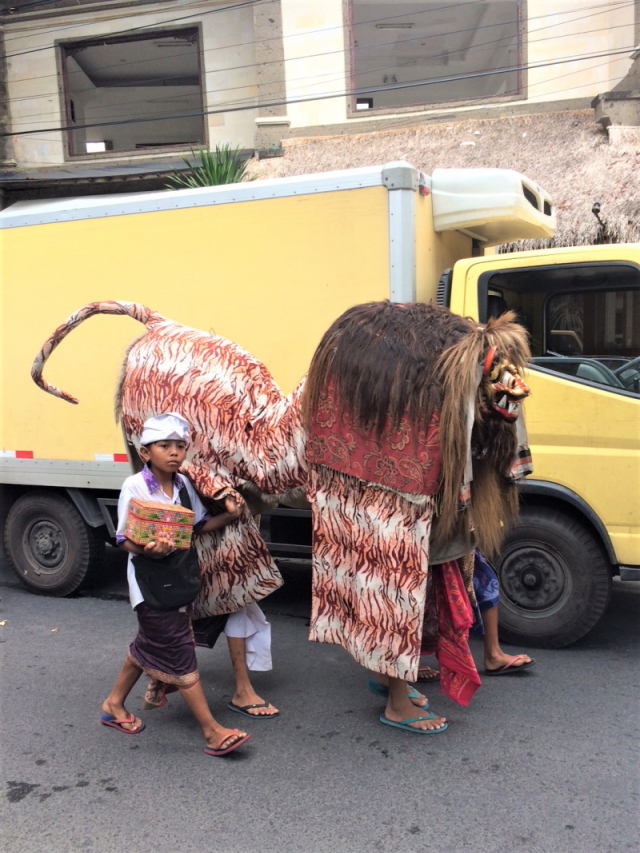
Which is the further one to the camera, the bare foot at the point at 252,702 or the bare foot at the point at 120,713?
the bare foot at the point at 252,702

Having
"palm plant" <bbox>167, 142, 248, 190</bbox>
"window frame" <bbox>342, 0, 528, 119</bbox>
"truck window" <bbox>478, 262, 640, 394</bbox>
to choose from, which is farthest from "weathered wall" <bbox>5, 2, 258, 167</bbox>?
"truck window" <bbox>478, 262, 640, 394</bbox>

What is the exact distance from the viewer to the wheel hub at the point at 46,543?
206 inches

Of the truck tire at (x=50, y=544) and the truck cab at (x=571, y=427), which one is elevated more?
the truck cab at (x=571, y=427)

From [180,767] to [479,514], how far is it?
5.28ft

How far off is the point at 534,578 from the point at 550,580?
0.09 meters

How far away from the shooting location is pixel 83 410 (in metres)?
4.79

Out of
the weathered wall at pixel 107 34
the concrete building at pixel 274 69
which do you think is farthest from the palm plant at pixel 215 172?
the weathered wall at pixel 107 34

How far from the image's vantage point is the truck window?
12.5 ft

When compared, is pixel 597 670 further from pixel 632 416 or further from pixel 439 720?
pixel 632 416

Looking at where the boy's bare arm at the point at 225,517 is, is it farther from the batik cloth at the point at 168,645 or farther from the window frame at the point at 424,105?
the window frame at the point at 424,105

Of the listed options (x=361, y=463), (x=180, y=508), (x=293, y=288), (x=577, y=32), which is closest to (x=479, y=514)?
(x=361, y=463)

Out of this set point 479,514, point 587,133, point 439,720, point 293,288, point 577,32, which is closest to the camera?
point 479,514

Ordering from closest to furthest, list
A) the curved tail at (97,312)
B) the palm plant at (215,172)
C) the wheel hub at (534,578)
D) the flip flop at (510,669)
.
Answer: the curved tail at (97,312)
the flip flop at (510,669)
the wheel hub at (534,578)
the palm plant at (215,172)

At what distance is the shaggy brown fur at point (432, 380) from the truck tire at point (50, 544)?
2.86 metres
